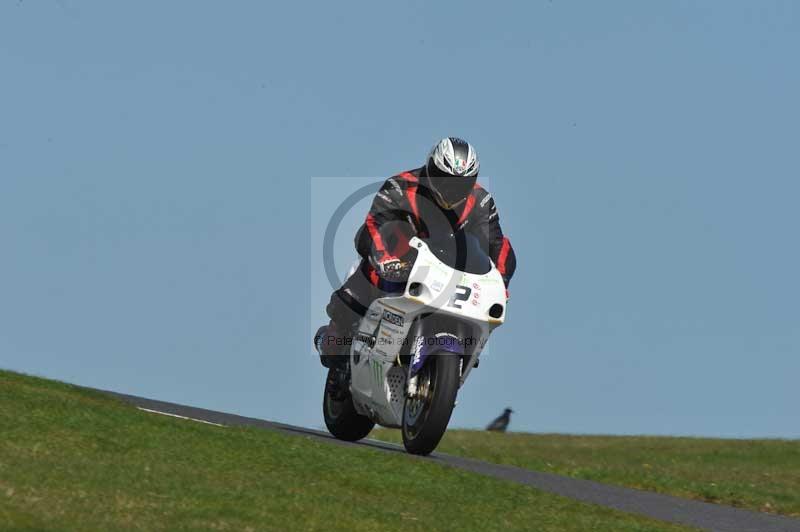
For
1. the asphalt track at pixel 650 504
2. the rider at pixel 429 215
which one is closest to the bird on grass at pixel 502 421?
the asphalt track at pixel 650 504

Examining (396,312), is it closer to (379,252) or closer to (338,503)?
(379,252)

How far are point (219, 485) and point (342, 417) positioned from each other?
5.19m

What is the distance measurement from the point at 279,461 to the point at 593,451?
741 inches

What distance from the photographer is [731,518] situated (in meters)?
11.9

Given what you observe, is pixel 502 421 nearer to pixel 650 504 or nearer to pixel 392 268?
pixel 650 504

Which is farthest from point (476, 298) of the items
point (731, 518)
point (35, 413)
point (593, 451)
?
point (593, 451)

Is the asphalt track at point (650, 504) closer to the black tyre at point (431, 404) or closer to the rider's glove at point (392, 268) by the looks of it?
the black tyre at point (431, 404)

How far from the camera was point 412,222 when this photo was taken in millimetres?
12211

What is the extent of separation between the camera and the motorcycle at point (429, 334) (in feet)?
37.9

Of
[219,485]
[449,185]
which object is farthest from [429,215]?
[219,485]

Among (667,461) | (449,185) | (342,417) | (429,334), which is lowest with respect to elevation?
(342,417)

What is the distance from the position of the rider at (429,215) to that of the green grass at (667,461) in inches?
154

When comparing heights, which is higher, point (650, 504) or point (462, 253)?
point (462, 253)

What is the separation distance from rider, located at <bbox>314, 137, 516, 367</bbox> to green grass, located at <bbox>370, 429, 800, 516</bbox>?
3916 mm
